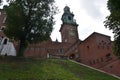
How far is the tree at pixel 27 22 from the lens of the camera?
3866 centimetres

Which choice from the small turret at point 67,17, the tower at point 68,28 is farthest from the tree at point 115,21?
the small turret at point 67,17

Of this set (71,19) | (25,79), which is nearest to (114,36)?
(25,79)

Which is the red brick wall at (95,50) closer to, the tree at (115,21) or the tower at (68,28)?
the tree at (115,21)

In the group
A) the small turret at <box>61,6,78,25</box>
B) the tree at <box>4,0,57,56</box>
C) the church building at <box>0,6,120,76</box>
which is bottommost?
the church building at <box>0,6,120,76</box>

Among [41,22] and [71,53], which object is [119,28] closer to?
[41,22]

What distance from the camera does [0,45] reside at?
52625 mm

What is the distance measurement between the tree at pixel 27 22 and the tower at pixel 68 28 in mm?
34727

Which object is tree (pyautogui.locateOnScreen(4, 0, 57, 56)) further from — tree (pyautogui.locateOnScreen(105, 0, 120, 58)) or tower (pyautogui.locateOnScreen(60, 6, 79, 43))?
tower (pyautogui.locateOnScreen(60, 6, 79, 43))

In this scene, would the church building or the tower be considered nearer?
the church building

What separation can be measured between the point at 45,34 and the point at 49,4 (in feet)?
18.6

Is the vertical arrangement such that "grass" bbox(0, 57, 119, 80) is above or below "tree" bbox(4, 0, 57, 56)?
below

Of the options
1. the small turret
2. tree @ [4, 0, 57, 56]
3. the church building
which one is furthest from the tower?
tree @ [4, 0, 57, 56]

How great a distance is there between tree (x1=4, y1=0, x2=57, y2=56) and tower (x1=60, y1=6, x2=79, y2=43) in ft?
114

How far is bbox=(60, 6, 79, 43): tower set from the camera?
3007 inches
